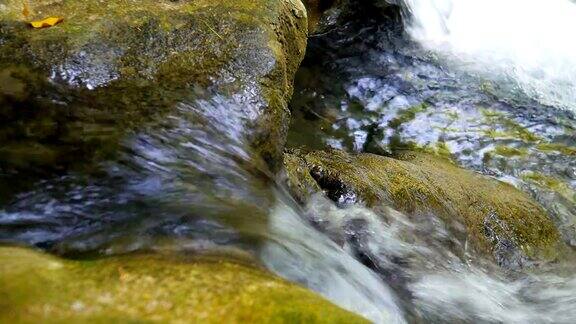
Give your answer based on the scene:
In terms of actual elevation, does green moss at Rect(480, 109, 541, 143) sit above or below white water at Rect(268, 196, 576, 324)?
above

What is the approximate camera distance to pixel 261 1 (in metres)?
4.25

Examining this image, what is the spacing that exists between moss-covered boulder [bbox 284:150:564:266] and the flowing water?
0.37 feet

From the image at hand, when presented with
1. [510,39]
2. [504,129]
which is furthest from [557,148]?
[510,39]

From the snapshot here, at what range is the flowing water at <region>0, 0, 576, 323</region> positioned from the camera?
98.2 inches

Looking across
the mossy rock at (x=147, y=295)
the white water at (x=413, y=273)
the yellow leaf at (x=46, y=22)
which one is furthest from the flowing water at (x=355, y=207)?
the yellow leaf at (x=46, y=22)

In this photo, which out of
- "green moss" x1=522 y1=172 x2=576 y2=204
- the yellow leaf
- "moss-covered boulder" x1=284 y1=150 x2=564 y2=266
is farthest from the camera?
"green moss" x1=522 y1=172 x2=576 y2=204

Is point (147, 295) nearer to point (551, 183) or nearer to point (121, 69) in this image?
point (121, 69)

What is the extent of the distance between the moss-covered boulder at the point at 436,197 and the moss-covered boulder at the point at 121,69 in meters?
0.57

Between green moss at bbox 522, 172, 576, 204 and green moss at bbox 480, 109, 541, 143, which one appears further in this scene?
green moss at bbox 480, 109, 541, 143

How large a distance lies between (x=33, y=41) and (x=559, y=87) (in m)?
6.95

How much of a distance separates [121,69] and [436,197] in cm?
246

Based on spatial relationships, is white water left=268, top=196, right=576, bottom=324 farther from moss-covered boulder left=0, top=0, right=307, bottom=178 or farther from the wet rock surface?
the wet rock surface

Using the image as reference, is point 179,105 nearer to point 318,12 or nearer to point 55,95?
point 55,95

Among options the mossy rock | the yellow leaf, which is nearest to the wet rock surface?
the yellow leaf
